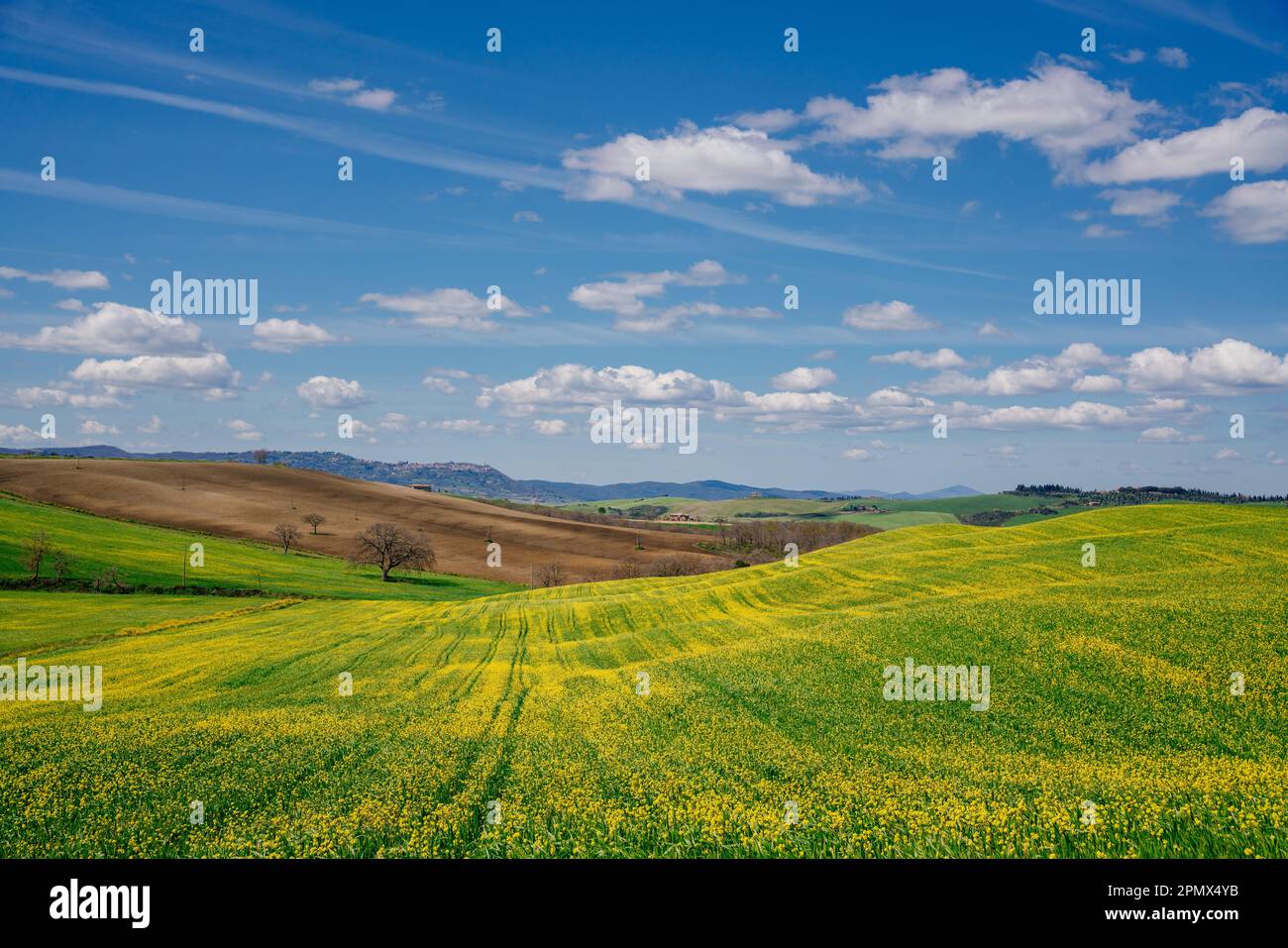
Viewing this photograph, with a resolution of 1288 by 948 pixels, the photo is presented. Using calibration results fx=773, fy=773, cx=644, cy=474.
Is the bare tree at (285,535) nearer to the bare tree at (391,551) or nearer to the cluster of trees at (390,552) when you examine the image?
the cluster of trees at (390,552)

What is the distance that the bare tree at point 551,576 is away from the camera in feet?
394

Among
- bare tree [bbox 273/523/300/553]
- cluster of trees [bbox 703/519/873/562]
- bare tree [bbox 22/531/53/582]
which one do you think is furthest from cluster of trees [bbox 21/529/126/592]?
cluster of trees [bbox 703/519/873/562]

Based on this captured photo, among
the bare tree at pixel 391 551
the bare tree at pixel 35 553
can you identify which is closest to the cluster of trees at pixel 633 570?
the bare tree at pixel 391 551

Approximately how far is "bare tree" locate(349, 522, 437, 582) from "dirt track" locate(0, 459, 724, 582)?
29.1 ft

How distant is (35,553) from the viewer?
270ft

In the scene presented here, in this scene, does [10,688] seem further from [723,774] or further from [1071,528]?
[1071,528]

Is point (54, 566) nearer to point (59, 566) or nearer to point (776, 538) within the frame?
point (59, 566)

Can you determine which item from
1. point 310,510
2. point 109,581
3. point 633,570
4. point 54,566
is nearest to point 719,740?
point 109,581

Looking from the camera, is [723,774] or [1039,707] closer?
[723,774]

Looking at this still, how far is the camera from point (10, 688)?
3478 centimetres

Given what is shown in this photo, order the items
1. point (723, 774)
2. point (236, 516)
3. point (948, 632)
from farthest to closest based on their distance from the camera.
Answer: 1. point (236, 516)
2. point (948, 632)
3. point (723, 774)

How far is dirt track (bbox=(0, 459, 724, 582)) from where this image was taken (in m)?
132
